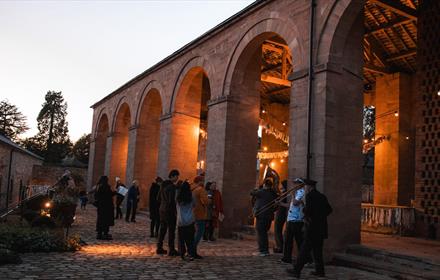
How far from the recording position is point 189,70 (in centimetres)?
1473

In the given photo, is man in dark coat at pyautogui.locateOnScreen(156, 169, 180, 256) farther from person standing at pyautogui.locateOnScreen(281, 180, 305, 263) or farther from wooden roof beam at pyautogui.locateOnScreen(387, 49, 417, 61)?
wooden roof beam at pyautogui.locateOnScreen(387, 49, 417, 61)

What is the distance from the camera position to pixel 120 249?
8.53 meters

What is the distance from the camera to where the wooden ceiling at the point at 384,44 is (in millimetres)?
12203

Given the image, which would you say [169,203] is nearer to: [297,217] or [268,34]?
[297,217]

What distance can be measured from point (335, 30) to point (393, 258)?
4.54m

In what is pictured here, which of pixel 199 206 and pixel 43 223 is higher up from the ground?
pixel 199 206

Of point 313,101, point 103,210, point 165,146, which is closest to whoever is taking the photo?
point 313,101

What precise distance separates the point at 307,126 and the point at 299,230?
2.30 meters

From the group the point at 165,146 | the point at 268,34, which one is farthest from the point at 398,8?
the point at 165,146

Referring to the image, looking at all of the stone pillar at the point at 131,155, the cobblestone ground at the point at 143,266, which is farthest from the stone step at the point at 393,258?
the stone pillar at the point at 131,155

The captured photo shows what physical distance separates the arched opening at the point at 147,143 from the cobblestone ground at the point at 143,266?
9.22m

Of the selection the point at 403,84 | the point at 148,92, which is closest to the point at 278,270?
the point at 403,84

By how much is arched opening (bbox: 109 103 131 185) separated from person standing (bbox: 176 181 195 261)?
15562 millimetres

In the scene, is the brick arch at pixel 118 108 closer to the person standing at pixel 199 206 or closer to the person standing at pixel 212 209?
the person standing at pixel 212 209
